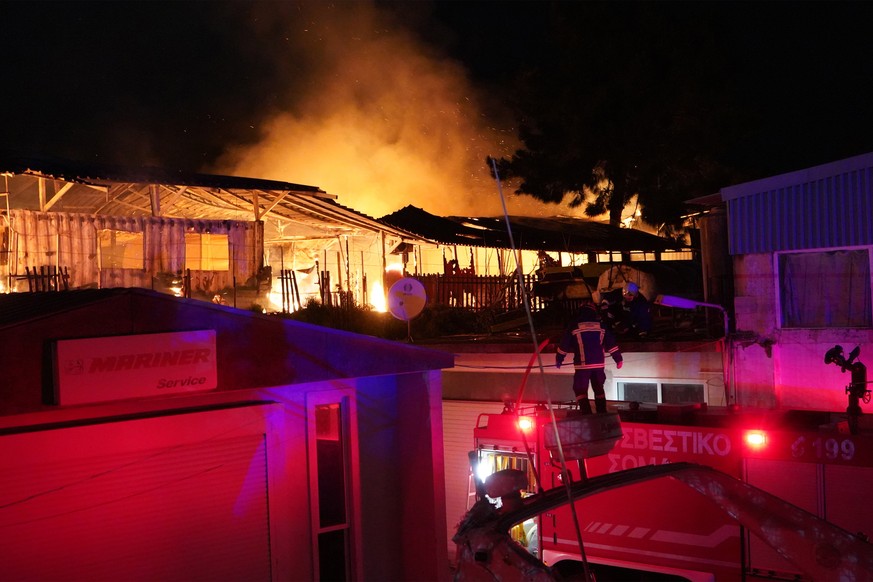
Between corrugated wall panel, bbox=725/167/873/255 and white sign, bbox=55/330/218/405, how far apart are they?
896 cm

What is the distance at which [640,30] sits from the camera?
1270 inches

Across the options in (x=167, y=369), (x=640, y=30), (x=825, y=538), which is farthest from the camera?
(x=640, y=30)

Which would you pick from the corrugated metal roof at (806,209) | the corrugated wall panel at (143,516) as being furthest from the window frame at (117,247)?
the corrugated metal roof at (806,209)

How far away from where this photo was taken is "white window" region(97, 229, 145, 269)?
15891 millimetres

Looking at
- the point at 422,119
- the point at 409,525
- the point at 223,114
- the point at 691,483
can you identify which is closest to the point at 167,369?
the point at 409,525

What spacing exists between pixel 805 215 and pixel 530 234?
1501cm

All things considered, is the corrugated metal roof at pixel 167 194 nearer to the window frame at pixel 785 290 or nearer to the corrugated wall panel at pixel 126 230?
the corrugated wall panel at pixel 126 230

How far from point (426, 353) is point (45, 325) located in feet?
13.0

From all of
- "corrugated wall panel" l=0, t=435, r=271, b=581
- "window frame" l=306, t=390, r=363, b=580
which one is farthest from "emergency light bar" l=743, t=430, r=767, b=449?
"corrugated wall panel" l=0, t=435, r=271, b=581

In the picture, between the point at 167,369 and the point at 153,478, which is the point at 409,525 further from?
the point at 167,369

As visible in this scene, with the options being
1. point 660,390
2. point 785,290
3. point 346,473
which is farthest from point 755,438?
point 660,390

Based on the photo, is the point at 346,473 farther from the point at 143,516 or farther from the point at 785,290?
the point at 785,290

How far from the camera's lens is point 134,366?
668cm

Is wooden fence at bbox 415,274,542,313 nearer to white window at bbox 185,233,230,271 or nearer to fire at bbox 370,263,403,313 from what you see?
fire at bbox 370,263,403,313
